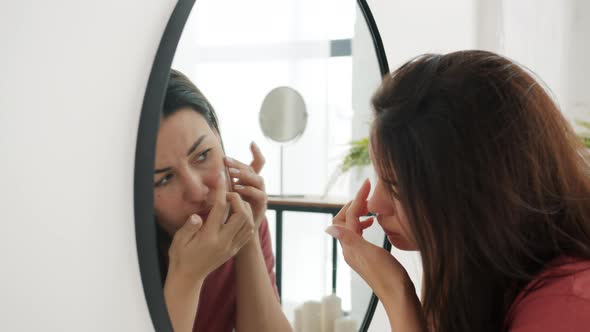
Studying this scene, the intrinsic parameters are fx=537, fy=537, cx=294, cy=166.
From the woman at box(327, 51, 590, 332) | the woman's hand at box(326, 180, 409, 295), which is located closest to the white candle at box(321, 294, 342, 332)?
the woman's hand at box(326, 180, 409, 295)

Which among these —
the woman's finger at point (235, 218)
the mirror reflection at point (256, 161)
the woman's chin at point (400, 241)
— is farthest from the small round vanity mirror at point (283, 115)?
the woman's chin at point (400, 241)

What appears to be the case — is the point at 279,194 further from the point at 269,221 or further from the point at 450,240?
the point at 450,240

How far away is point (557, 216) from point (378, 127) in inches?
10.6

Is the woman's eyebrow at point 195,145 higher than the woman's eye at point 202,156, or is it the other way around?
the woman's eyebrow at point 195,145

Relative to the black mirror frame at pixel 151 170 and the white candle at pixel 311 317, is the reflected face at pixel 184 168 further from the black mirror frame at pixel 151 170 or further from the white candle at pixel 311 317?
the white candle at pixel 311 317

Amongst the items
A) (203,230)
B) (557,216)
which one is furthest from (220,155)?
(557,216)

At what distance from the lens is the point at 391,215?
838mm

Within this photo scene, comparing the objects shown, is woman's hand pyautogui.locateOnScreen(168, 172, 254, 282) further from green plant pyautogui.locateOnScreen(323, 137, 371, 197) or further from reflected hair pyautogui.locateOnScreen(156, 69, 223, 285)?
green plant pyautogui.locateOnScreen(323, 137, 371, 197)

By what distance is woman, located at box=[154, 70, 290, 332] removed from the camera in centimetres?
60

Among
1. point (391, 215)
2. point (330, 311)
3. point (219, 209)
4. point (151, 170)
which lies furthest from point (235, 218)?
point (330, 311)

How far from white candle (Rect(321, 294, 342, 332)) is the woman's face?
0.18 metres

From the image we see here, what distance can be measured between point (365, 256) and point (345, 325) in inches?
10.0

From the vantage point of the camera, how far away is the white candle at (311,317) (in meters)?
0.90

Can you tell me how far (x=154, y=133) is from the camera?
574 mm
